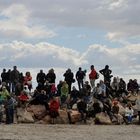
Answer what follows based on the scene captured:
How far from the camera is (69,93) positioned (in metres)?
33.1

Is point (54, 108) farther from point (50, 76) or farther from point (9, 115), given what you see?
point (50, 76)

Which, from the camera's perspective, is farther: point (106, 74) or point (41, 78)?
point (106, 74)

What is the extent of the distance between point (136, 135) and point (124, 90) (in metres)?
11.0

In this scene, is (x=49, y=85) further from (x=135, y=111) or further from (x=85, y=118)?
(x=135, y=111)

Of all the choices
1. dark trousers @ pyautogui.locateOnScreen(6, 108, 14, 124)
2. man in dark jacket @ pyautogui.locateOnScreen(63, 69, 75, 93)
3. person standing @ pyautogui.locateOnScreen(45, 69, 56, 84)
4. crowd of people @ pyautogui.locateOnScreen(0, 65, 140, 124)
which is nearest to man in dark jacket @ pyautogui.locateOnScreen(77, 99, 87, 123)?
crowd of people @ pyautogui.locateOnScreen(0, 65, 140, 124)

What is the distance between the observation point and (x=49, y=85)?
32.3 metres

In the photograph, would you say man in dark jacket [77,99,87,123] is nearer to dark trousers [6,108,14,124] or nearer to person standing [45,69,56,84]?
person standing [45,69,56,84]

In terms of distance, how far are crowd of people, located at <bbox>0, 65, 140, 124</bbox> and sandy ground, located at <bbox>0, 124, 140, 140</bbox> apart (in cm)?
173

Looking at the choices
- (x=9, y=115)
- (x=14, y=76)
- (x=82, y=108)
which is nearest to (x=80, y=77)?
(x=82, y=108)

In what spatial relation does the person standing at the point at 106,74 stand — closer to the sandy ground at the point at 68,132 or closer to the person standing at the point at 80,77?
the person standing at the point at 80,77

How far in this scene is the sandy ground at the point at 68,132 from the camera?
22945mm

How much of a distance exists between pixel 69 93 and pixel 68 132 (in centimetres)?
797

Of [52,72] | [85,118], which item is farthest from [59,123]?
[52,72]

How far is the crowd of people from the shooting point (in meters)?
30.1
